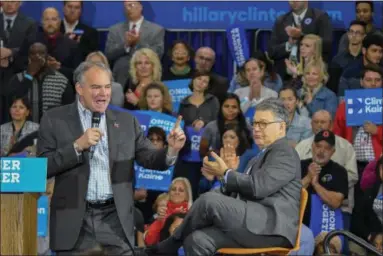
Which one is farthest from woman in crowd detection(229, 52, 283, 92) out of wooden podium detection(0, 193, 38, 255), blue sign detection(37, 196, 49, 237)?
wooden podium detection(0, 193, 38, 255)

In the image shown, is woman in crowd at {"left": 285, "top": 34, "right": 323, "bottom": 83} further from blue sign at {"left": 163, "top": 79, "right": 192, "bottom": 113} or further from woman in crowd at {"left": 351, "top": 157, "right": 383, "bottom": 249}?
woman in crowd at {"left": 351, "top": 157, "right": 383, "bottom": 249}

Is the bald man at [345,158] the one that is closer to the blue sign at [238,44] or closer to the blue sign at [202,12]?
the blue sign at [238,44]

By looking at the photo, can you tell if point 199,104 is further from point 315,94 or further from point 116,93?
point 315,94

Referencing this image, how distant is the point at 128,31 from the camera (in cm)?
1148

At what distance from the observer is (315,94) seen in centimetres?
1066

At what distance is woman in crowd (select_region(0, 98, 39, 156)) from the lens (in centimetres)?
1052

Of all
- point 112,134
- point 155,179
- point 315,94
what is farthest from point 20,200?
point 315,94

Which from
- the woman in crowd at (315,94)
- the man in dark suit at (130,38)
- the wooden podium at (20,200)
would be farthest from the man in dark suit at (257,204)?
the man in dark suit at (130,38)

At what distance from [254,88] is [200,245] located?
184 inches

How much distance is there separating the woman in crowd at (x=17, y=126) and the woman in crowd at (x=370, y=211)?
3.21m

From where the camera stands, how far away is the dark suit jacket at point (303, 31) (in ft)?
36.9

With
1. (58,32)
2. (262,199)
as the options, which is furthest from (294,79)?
(262,199)

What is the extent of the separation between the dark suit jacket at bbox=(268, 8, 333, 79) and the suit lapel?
17.4ft

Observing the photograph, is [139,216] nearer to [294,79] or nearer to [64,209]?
[294,79]
